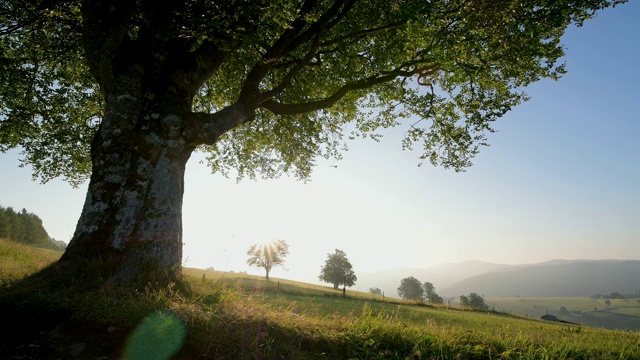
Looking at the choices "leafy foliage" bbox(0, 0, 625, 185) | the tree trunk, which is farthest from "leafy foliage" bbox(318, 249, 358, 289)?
the tree trunk

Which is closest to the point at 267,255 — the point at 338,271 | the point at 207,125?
the point at 338,271

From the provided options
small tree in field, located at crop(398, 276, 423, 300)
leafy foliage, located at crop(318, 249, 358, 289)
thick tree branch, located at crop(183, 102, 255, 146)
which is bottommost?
small tree in field, located at crop(398, 276, 423, 300)

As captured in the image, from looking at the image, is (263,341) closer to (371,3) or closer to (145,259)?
(145,259)

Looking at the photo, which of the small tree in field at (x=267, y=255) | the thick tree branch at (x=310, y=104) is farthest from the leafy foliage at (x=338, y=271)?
the thick tree branch at (x=310, y=104)

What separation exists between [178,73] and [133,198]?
3760 mm

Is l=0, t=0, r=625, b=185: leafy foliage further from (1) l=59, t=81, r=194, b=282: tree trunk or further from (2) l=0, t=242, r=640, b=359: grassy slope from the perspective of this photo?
(2) l=0, t=242, r=640, b=359: grassy slope

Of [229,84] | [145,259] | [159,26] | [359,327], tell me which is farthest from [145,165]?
[229,84]

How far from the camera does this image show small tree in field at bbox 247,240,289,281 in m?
71.3

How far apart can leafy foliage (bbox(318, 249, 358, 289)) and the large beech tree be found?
6017cm

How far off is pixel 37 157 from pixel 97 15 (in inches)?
376

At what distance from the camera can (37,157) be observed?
13758mm

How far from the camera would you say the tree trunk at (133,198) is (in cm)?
649

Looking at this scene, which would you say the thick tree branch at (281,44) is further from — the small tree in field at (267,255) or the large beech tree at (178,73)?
the small tree in field at (267,255)

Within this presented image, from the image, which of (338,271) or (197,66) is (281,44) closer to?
(197,66)
